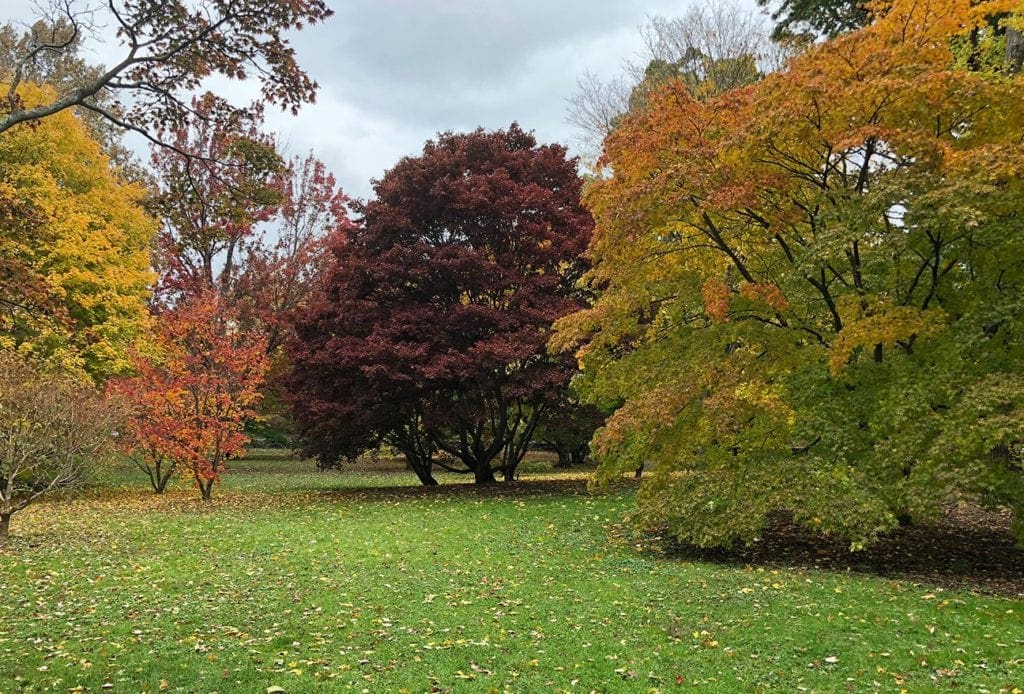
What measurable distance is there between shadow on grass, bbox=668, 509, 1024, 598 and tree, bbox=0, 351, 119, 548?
31.5 feet

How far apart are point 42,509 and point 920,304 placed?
16454 millimetres

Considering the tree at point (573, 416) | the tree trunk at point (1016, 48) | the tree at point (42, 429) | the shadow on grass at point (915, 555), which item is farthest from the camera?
the tree at point (573, 416)

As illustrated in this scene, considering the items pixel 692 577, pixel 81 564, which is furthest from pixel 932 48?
pixel 81 564

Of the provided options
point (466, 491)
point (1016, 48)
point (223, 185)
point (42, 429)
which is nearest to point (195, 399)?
point (42, 429)

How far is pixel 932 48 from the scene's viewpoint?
7.78 metres

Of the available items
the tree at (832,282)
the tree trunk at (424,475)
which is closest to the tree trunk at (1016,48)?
the tree at (832,282)

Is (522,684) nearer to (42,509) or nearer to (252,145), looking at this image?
(252,145)

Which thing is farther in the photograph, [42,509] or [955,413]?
[42,509]

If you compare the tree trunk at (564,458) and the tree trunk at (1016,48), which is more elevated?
the tree trunk at (1016,48)

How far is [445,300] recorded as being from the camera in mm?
15953

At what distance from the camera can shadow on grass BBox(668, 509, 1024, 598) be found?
786 cm

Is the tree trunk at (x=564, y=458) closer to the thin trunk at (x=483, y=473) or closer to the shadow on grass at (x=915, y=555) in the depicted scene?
the thin trunk at (x=483, y=473)

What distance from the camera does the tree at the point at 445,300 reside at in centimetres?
1449

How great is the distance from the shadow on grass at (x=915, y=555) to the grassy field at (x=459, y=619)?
1.89 ft
